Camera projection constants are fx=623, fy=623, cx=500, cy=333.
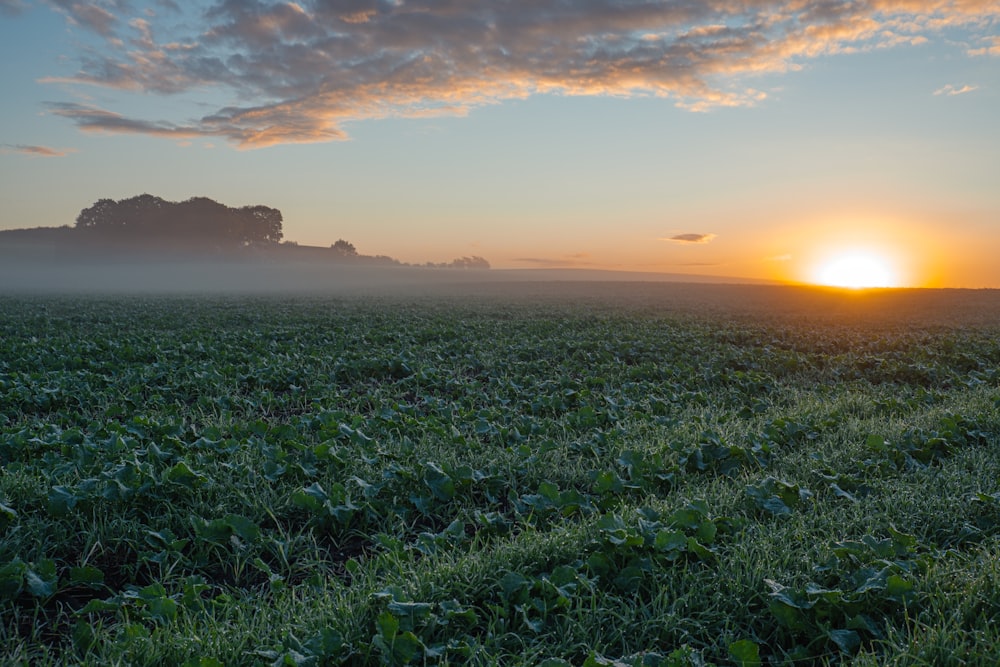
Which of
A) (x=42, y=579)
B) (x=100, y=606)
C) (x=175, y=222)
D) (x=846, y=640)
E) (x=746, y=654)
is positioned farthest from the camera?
(x=175, y=222)

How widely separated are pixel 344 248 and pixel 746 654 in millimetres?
145412

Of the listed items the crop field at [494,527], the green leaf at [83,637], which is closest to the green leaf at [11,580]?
the crop field at [494,527]

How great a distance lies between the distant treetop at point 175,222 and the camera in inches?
4742

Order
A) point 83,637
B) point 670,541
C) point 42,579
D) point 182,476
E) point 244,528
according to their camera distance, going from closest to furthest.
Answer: point 83,637 < point 42,579 < point 670,541 < point 244,528 < point 182,476

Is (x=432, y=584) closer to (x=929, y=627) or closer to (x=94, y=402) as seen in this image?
(x=929, y=627)

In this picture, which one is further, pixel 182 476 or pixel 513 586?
pixel 182 476

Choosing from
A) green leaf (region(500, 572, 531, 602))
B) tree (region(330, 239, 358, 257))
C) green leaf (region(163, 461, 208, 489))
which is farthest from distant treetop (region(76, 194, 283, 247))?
green leaf (region(500, 572, 531, 602))

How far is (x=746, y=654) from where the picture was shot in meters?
2.97

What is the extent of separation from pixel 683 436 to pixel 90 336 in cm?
1542

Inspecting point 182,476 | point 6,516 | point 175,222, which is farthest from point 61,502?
point 175,222

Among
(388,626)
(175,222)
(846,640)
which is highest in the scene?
(175,222)

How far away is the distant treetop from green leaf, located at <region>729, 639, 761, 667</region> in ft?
426

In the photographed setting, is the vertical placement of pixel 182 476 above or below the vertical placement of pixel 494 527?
above

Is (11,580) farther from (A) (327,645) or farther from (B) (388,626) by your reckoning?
(B) (388,626)
